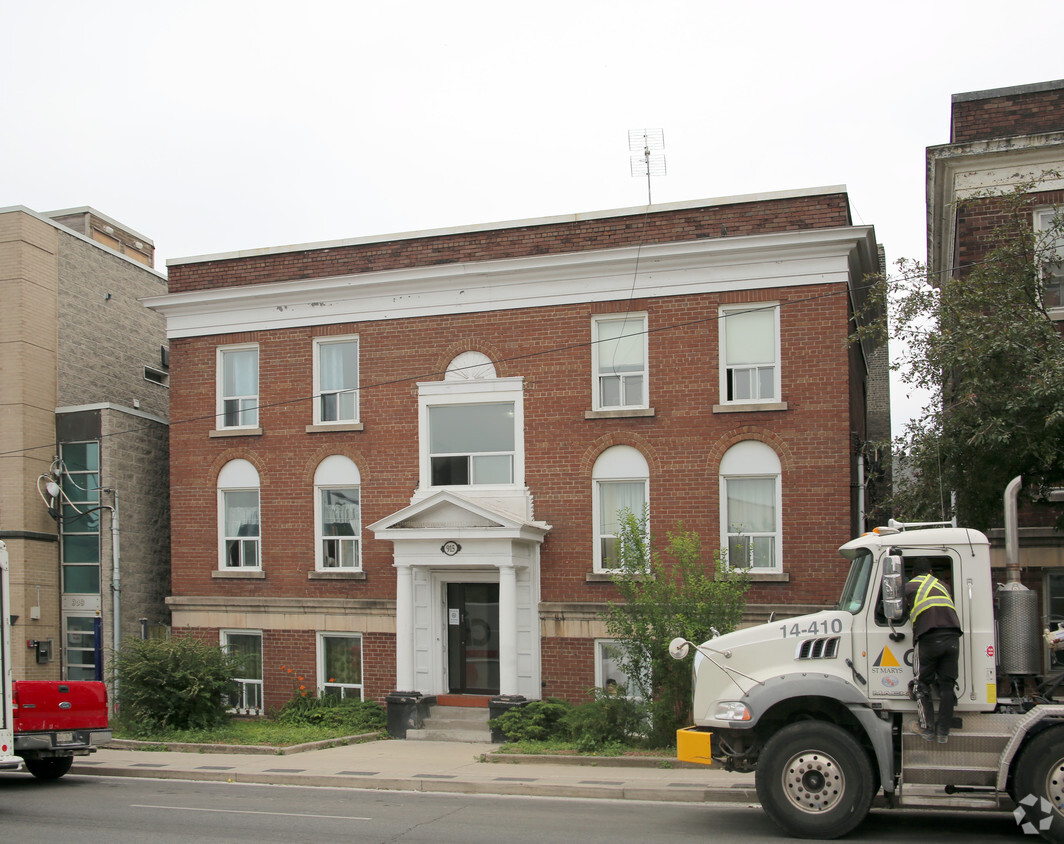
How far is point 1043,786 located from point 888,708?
4.51 ft

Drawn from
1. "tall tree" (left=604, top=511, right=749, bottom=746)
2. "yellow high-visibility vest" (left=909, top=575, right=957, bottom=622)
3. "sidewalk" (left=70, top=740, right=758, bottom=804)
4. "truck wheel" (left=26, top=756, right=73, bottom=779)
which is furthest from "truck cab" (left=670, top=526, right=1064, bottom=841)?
"truck wheel" (left=26, top=756, right=73, bottom=779)

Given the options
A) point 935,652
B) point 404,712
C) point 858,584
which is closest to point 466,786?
point 404,712

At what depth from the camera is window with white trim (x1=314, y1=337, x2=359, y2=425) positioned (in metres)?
20.5

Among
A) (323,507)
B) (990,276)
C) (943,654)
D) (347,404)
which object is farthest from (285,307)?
(943,654)

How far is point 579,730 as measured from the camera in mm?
16156

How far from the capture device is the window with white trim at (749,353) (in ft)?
59.2

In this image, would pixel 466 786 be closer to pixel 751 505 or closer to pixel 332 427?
pixel 751 505

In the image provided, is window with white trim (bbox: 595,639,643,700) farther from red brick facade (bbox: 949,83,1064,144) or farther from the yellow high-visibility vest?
red brick facade (bbox: 949,83,1064,144)

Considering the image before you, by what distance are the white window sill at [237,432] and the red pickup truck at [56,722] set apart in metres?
7.04

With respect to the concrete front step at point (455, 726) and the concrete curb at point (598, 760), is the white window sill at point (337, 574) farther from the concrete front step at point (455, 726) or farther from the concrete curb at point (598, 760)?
the concrete curb at point (598, 760)

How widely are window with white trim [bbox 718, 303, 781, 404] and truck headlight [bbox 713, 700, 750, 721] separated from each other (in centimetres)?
861

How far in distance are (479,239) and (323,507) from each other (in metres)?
5.89

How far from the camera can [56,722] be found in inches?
547

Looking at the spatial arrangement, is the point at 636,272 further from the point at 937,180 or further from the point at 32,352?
the point at 32,352
